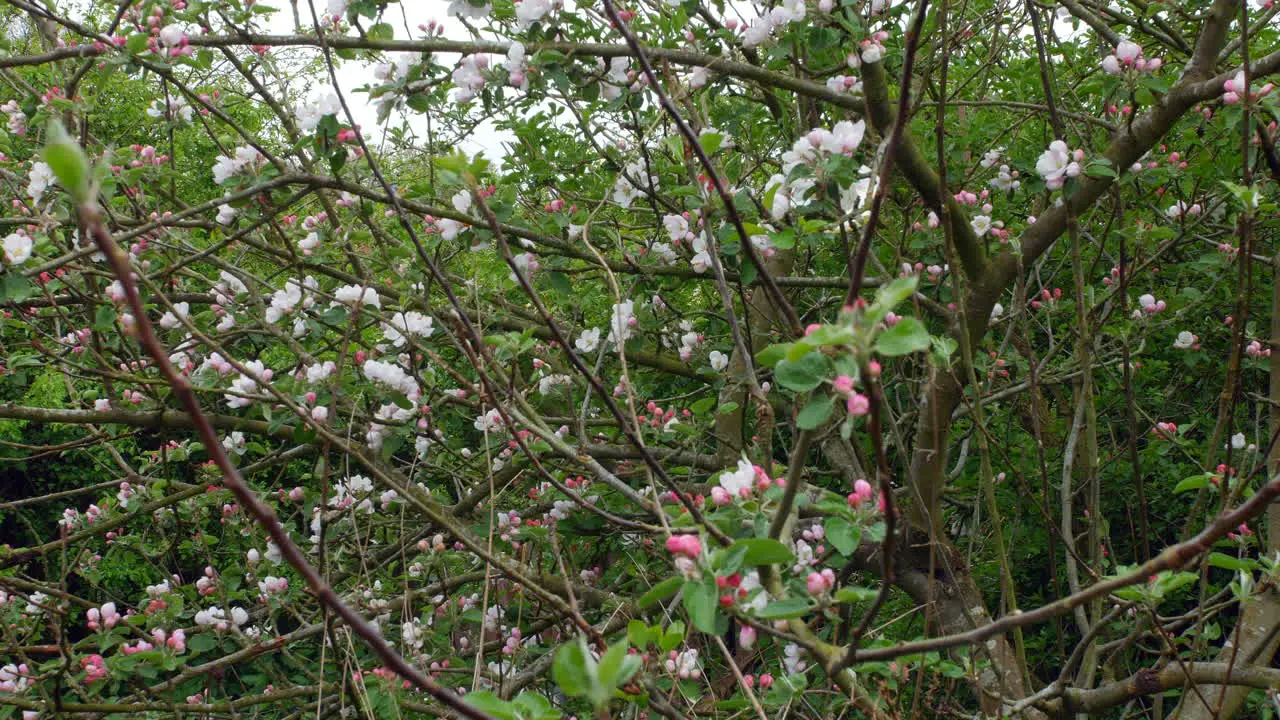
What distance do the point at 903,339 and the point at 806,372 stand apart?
0.12m

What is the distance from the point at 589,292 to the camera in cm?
336

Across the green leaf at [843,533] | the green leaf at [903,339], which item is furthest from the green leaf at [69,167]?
the green leaf at [843,533]

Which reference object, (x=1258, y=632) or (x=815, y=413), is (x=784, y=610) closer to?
(x=815, y=413)

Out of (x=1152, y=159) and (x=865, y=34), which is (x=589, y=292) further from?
(x=1152, y=159)

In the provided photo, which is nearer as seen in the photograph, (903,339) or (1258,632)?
(903,339)

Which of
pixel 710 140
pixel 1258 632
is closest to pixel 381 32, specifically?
pixel 710 140

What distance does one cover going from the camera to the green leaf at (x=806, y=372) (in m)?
0.95

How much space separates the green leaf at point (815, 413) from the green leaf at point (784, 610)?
0.73 feet

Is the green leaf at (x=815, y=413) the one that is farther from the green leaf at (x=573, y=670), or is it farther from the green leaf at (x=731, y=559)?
the green leaf at (x=573, y=670)

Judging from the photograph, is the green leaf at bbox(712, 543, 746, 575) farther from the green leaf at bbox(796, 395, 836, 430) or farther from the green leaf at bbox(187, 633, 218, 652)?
the green leaf at bbox(187, 633, 218, 652)

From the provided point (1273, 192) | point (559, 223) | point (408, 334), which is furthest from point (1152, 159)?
point (408, 334)

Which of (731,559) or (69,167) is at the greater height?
(69,167)

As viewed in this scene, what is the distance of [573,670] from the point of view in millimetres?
745

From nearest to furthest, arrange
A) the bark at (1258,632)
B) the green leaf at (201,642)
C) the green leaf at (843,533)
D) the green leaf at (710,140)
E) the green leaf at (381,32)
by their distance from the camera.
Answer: the green leaf at (843,533), the green leaf at (710,140), the bark at (1258,632), the green leaf at (381,32), the green leaf at (201,642)
